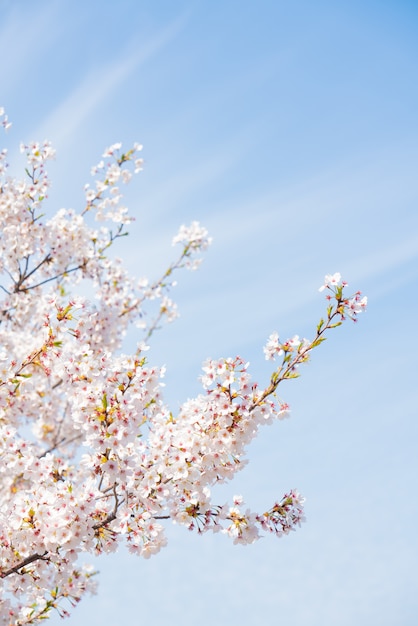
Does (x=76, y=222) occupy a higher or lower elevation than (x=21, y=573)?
higher

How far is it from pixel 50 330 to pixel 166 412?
5.20 feet

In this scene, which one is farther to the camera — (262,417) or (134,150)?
(134,150)

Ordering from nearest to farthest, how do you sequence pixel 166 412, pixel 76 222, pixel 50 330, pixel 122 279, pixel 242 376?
pixel 242 376
pixel 166 412
pixel 50 330
pixel 76 222
pixel 122 279

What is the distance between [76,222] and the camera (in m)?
11.8

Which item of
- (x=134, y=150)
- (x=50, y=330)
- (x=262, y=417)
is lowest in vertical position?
(x=262, y=417)

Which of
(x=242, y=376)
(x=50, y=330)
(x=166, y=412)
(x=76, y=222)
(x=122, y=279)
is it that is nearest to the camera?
(x=242, y=376)

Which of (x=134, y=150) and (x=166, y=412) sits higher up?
(x=134, y=150)

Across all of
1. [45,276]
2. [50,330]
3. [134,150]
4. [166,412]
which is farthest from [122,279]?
[166,412]

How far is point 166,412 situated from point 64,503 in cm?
125

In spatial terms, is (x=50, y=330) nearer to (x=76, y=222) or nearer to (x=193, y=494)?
(x=193, y=494)

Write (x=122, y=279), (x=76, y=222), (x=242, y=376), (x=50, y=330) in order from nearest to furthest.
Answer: (x=242, y=376), (x=50, y=330), (x=76, y=222), (x=122, y=279)

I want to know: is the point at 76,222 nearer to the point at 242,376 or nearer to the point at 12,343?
the point at 12,343

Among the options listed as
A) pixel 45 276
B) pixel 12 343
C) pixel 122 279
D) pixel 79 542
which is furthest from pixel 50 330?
pixel 12 343

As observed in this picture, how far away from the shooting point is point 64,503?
18.4 ft
